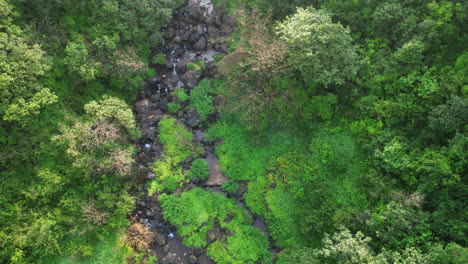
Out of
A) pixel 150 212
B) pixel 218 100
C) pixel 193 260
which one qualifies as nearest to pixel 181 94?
pixel 218 100

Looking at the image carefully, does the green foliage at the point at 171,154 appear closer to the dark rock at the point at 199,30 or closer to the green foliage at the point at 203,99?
the green foliage at the point at 203,99

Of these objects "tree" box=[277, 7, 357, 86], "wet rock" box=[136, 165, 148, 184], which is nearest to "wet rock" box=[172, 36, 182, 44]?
"tree" box=[277, 7, 357, 86]

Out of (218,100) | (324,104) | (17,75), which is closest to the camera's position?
(17,75)

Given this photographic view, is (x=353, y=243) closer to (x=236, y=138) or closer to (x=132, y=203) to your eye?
(x=236, y=138)

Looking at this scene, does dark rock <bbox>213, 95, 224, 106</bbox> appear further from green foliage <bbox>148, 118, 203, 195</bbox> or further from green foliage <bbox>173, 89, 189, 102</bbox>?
green foliage <bbox>148, 118, 203, 195</bbox>

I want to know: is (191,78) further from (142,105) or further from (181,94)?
(142,105)

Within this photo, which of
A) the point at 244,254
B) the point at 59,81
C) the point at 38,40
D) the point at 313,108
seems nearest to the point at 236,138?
the point at 313,108
